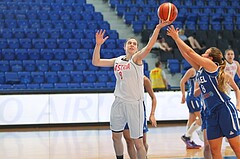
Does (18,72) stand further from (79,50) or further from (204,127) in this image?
(204,127)

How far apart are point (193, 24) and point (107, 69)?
189 inches

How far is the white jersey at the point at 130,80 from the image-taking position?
6.44 metres

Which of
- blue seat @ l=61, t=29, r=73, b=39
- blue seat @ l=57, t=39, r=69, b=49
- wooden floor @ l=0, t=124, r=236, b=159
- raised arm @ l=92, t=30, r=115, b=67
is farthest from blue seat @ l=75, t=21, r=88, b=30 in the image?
raised arm @ l=92, t=30, r=115, b=67

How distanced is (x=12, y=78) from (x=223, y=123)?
375 inches

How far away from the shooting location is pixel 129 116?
643cm

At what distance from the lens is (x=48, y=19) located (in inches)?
683

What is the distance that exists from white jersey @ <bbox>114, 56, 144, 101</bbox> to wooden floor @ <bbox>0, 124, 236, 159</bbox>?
6.78ft

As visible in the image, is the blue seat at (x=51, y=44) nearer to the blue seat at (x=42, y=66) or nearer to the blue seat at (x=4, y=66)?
the blue seat at (x=42, y=66)

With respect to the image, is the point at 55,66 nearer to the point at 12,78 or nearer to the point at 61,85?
the point at 61,85

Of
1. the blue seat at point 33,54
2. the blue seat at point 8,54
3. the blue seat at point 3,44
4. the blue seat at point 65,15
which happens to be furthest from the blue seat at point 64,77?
the blue seat at point 65,15

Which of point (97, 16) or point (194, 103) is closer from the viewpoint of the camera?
point (194, 103)

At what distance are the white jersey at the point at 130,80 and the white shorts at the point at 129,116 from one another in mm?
80

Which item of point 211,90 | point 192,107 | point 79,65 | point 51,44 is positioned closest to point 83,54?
point 79,65

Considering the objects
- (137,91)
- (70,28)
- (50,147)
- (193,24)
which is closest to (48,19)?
(70,28)
